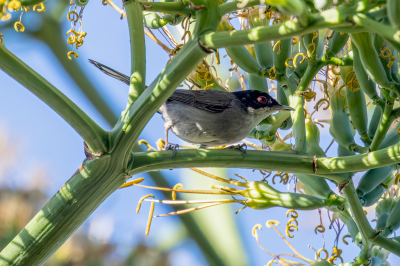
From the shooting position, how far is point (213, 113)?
8.43ft

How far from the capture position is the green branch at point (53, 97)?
105 cm

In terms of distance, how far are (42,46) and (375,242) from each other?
255cm

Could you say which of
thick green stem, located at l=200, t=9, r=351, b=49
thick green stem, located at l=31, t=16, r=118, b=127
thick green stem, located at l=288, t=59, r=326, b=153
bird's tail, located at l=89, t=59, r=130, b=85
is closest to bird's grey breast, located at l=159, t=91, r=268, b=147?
bird's tail, located at l=89, t=59, r=130, b=85

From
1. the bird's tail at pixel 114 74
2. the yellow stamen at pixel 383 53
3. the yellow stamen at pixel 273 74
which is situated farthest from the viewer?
the bird's tail at pixel 114 74

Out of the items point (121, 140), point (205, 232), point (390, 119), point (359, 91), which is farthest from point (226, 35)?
point (205, 232)

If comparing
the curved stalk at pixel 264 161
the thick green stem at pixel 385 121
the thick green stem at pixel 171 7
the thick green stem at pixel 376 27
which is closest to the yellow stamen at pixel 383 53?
the thick green stem at pixel 385 121

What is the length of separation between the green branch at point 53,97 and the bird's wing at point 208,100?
4.88 feet

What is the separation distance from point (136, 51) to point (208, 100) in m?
1.36

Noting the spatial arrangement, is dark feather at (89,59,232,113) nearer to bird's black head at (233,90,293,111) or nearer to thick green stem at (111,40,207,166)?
bird's black head at (233,90,293,111)

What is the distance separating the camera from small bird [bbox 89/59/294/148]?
92.0 inches

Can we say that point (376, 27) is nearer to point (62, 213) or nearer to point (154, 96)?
point (154, 96)

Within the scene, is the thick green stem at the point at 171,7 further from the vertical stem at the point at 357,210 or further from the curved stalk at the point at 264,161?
the vertical stem at the point at 357,210

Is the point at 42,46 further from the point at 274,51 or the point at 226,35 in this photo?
the point at 226,35

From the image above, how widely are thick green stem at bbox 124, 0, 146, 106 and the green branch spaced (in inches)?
5.6
